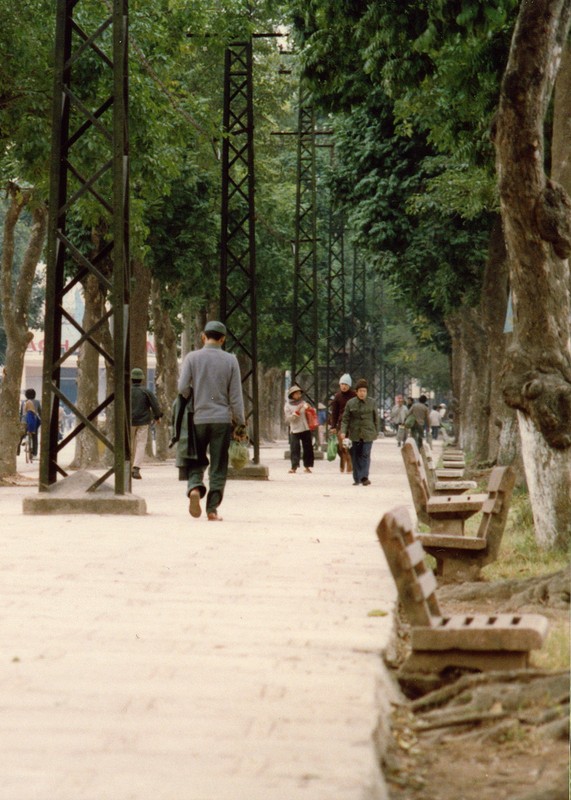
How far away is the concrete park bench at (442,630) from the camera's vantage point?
18.0 ft

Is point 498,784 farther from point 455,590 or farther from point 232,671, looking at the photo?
point 455,590

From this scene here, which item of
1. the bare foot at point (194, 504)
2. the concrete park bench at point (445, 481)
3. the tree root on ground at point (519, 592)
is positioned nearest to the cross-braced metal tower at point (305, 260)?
the concrete park bench at point (445, 481)

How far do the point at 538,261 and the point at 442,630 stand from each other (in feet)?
16.6

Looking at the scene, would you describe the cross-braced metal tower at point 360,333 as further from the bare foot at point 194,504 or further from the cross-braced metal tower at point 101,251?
the bare foot at point 194,504

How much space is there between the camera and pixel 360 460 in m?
21.9

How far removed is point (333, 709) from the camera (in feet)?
15.6

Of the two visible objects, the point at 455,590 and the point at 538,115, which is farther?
the point at 538,115

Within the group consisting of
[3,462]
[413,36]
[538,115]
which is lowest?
[3,462]

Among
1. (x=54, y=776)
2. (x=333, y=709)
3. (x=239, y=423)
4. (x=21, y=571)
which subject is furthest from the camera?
(x=239, y=423)

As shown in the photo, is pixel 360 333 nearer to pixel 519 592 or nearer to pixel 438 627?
pixel 519 592

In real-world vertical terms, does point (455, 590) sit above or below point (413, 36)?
below

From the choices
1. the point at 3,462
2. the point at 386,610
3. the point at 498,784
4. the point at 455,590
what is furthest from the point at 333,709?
the point at 3,462

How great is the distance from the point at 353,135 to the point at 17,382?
7.34m

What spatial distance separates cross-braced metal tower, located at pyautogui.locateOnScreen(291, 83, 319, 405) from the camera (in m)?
34.9
